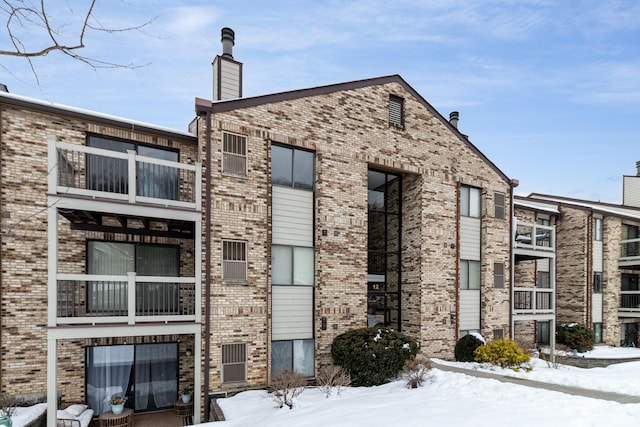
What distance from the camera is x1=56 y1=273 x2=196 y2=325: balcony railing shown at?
8.99 m

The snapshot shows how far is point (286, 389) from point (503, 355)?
826cm

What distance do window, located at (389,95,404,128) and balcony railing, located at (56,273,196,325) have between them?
376 inches

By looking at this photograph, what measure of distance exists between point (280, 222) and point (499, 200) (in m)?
11.1

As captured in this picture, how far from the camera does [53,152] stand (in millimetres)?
8320

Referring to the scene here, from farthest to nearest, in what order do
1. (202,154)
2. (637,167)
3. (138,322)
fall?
(637,167) → (202,154) → (138,322)

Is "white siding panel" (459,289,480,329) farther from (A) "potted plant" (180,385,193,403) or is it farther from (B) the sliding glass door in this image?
(B) the sliding glass door

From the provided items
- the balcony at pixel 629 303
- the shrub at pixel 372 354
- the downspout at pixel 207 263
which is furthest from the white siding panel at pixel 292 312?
the balcony at pixel 629 303

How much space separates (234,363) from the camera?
1059cm

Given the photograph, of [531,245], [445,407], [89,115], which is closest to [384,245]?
[531,245]

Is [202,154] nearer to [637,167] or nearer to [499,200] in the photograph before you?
[499,200]

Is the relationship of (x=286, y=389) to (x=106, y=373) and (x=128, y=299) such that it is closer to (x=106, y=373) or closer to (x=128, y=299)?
(x=128, y=299)

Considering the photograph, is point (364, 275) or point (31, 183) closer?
point (31, 183)

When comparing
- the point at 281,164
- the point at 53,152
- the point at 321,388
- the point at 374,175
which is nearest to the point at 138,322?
the point at 53,152

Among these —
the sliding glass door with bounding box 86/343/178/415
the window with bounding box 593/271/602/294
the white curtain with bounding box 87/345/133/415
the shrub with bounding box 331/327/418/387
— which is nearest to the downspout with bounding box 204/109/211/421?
the sliding glass door with bounding box 86/343/178/415
